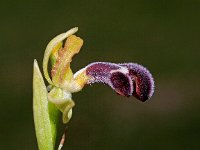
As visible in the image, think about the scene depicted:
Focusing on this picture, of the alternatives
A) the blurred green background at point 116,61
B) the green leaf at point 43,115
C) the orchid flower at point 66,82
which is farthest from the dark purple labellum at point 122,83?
the blurred green background at point 116,61

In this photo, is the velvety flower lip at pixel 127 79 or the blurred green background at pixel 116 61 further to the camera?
the blurred green background at pixel 116 61

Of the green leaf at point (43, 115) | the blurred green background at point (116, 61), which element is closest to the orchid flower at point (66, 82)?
the green leaf at point (43, 115)

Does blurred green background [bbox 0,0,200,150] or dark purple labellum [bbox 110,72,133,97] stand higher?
blurred green background [bbox 0,0,200,150]

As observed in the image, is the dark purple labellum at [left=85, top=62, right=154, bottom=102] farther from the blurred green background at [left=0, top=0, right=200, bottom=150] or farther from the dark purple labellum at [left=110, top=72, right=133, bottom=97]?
the blurred green background at [left=0, top=0, right=200, bottom=150]

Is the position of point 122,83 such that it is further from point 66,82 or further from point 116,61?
point 116,61

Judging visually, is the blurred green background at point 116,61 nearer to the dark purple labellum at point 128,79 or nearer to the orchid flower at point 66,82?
the orchid flower at point 66,82

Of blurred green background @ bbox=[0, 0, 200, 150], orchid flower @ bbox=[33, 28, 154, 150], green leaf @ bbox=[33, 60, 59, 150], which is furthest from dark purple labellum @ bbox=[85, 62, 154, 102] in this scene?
blurred green background @ bbox=[0, 0, 200, 150]

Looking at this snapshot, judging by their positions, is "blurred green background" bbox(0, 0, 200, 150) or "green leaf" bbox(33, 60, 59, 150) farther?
"blurred green background" bbox(0, 0, 200, 150)

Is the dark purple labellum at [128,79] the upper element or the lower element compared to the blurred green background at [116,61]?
lower
